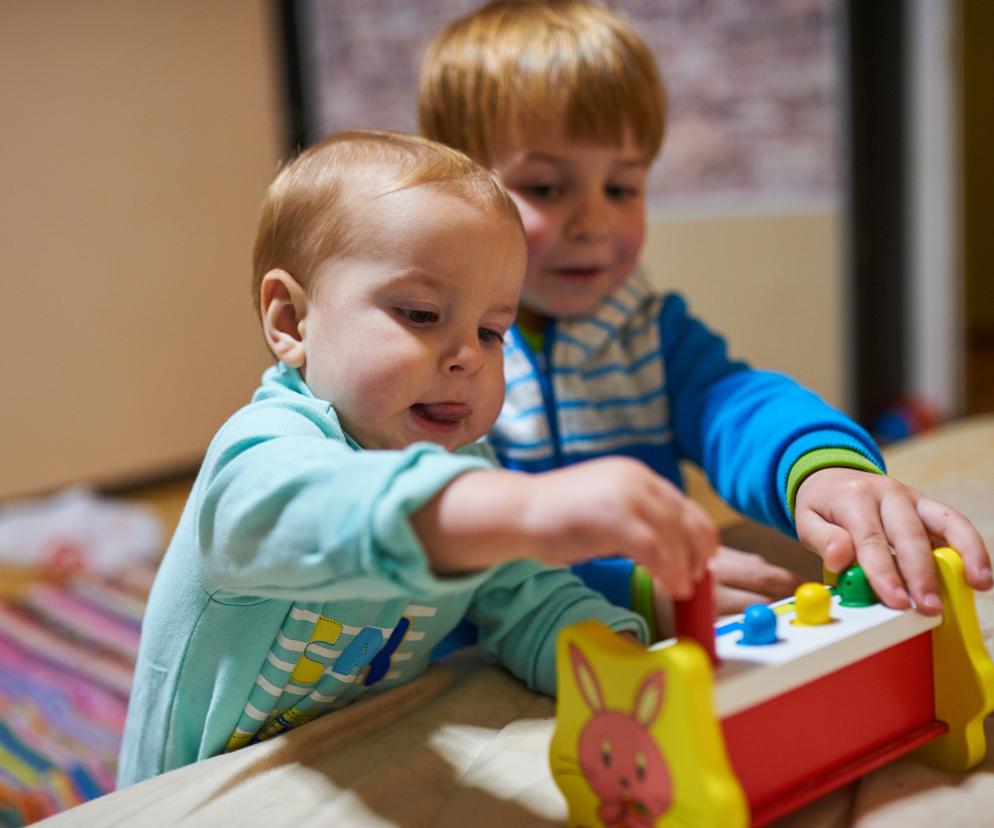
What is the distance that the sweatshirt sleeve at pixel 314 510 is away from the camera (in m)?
0.51

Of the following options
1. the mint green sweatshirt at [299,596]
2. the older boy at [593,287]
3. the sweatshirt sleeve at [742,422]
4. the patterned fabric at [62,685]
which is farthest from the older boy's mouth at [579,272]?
the patterned fabric at [62,685]

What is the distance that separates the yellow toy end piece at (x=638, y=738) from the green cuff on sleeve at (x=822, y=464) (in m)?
0.35

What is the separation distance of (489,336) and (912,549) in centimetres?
30

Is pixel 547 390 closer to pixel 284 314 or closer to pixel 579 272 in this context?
pixel 579 272

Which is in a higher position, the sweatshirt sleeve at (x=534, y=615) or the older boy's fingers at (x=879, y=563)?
the older boy's fingers at (x=879, y=563)

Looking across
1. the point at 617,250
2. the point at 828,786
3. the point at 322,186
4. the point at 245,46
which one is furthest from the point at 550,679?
the point at 245,46

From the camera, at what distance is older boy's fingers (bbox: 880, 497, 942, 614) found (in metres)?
0.63

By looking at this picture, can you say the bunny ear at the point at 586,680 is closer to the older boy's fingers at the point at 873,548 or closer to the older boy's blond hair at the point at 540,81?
the older boy's fingers at the point at 873,548

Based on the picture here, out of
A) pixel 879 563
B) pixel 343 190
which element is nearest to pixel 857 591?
pixel 879 563

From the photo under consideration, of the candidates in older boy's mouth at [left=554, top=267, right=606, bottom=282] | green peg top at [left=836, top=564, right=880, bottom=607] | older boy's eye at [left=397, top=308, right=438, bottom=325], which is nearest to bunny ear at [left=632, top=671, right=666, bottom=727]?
green peg top at [left=836, top=564, right=880, bottom=607]

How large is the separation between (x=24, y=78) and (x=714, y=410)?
210cm

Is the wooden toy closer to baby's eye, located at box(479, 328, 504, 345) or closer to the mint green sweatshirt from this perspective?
the mint green sweatshirt

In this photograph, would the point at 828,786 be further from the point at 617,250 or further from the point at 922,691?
the point at 617,250

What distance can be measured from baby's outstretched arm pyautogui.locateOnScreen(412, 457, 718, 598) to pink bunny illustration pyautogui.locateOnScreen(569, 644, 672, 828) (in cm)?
6
